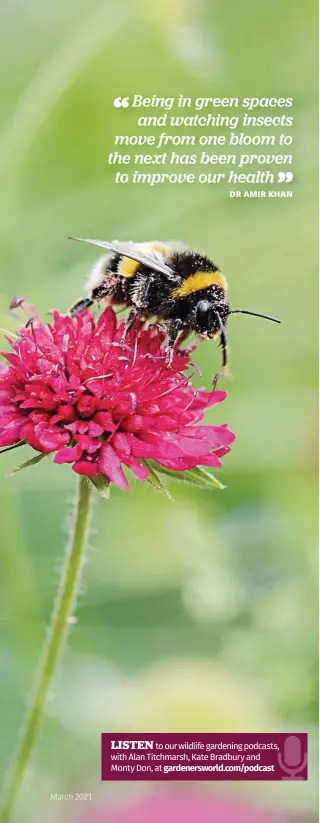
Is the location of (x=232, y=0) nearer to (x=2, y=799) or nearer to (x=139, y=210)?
(x=139, y=210)

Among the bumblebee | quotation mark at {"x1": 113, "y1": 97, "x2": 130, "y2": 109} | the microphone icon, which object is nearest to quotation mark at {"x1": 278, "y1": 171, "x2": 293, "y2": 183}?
quotation mark at {"x1": 113, "y1": 97, "x2": 130, "y2": 109}

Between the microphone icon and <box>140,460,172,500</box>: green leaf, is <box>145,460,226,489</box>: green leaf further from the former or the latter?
the microphone icon

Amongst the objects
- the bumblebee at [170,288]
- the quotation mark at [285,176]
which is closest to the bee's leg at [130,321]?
the bumblebee at [170,288]

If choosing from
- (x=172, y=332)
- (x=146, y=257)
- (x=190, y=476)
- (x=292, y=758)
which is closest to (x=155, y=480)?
(x=190, y=476)

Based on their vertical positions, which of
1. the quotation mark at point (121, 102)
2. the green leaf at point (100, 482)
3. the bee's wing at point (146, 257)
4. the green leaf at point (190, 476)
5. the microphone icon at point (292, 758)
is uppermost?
the quotation mark at point (121, 102)

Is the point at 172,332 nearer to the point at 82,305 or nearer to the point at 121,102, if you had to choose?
the point at 82,305

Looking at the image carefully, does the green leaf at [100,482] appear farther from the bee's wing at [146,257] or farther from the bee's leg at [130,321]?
the bee's wing at [146,257]
